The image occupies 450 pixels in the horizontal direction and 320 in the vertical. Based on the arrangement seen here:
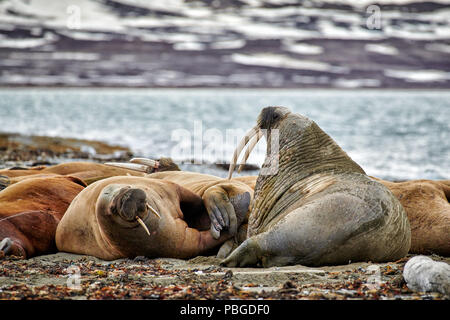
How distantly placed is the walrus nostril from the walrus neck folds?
121 centimetres

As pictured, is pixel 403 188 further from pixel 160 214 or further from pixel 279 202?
pixel 160 214

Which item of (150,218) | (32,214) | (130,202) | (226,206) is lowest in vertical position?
(32,214)

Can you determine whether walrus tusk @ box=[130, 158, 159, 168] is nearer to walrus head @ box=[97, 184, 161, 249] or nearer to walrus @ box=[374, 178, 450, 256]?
walrus head @ box=[97, 184, 161, 249]

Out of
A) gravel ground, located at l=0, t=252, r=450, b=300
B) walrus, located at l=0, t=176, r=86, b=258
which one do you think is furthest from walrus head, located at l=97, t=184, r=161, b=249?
walrus, located at l=0, t=176, r=86, b=258

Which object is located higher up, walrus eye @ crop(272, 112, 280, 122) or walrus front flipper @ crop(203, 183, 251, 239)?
walrus eye @ crop(272, 112, 280, 122)

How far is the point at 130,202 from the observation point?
16.4 ft

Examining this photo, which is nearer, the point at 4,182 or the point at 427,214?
the point at 427,214

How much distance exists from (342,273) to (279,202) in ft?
3.91

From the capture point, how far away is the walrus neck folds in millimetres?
5691

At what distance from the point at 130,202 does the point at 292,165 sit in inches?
66.0

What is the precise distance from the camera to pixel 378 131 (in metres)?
30.5

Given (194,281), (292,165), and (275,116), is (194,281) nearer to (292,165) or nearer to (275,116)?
(292,165)

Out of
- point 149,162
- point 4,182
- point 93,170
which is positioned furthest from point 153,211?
point 93,170
